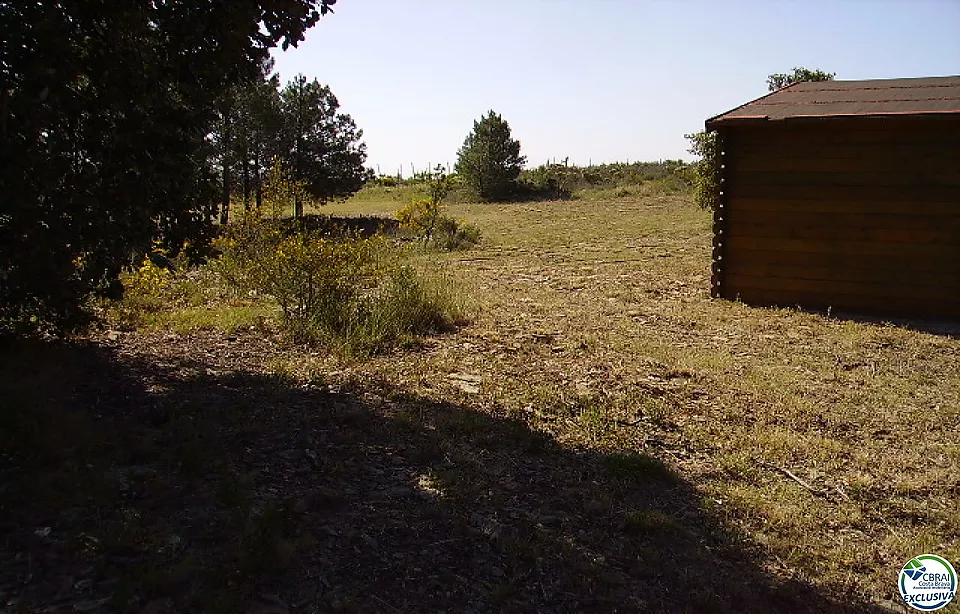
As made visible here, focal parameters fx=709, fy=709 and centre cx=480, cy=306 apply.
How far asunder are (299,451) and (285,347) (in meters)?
2.62

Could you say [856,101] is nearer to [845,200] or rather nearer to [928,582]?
[845,200]

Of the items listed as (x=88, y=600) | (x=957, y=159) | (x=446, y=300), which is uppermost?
(x=957, y=159)

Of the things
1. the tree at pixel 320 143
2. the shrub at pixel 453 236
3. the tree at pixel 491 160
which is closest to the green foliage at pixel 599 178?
the tree at pixel 491 160

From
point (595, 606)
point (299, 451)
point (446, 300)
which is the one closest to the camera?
point (595, 606)

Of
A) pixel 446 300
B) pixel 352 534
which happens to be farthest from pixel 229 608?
pixel 446 300

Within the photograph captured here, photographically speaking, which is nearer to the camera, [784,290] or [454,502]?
[454,502]

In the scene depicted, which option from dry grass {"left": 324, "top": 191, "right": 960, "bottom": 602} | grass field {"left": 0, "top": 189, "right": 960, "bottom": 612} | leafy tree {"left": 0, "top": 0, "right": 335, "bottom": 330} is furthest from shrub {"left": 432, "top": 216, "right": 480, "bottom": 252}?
leafy tree {"left": 0, "top": 0, "right": 335, "bottom": 330}

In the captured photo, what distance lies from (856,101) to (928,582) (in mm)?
7485

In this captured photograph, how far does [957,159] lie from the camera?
27.4 feet

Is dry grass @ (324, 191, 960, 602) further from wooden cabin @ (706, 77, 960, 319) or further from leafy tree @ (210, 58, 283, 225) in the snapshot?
leafy tree @ (210, 58, 283, 225)

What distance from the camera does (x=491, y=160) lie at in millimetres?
33438

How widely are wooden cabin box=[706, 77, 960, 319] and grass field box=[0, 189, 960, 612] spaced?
1517mm

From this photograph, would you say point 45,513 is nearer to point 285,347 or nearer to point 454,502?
point 454,502

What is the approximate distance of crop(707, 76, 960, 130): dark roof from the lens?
852 cm
